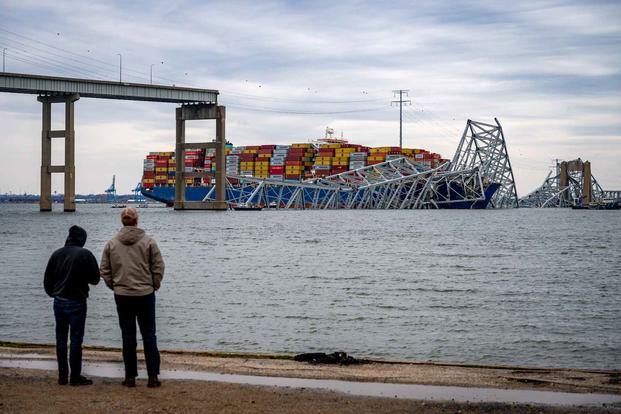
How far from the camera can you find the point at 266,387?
9961 millimetres

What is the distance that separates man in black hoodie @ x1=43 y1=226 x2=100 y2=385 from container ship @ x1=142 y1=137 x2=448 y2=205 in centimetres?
17008

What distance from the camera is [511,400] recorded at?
31.3 ft

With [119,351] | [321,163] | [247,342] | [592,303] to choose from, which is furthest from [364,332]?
[321,163]

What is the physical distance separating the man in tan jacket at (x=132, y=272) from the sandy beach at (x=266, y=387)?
0.70 m

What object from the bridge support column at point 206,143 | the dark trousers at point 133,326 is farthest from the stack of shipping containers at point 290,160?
the dark trousers at point 133,326

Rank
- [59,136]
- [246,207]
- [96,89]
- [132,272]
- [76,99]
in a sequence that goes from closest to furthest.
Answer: [132,272]
[76,99]
[59,136]
[96,89]
[246,207]

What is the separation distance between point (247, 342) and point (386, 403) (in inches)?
347

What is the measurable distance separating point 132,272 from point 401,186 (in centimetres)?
14631

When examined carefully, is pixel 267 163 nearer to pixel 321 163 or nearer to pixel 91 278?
pixel 321 163

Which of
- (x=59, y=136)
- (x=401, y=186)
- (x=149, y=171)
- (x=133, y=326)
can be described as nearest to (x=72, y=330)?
(x=133, y=326)

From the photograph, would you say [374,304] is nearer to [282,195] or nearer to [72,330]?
[72,330]

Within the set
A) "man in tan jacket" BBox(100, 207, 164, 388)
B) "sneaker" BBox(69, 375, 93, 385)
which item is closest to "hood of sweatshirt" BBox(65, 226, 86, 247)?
"man in tan jacket" BBox(100, 207, 164, 388)

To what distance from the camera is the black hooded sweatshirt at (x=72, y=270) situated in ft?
32.4

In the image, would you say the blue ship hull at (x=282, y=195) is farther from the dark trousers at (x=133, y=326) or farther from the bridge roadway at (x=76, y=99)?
the dark trousers at (x=133, y=326)
